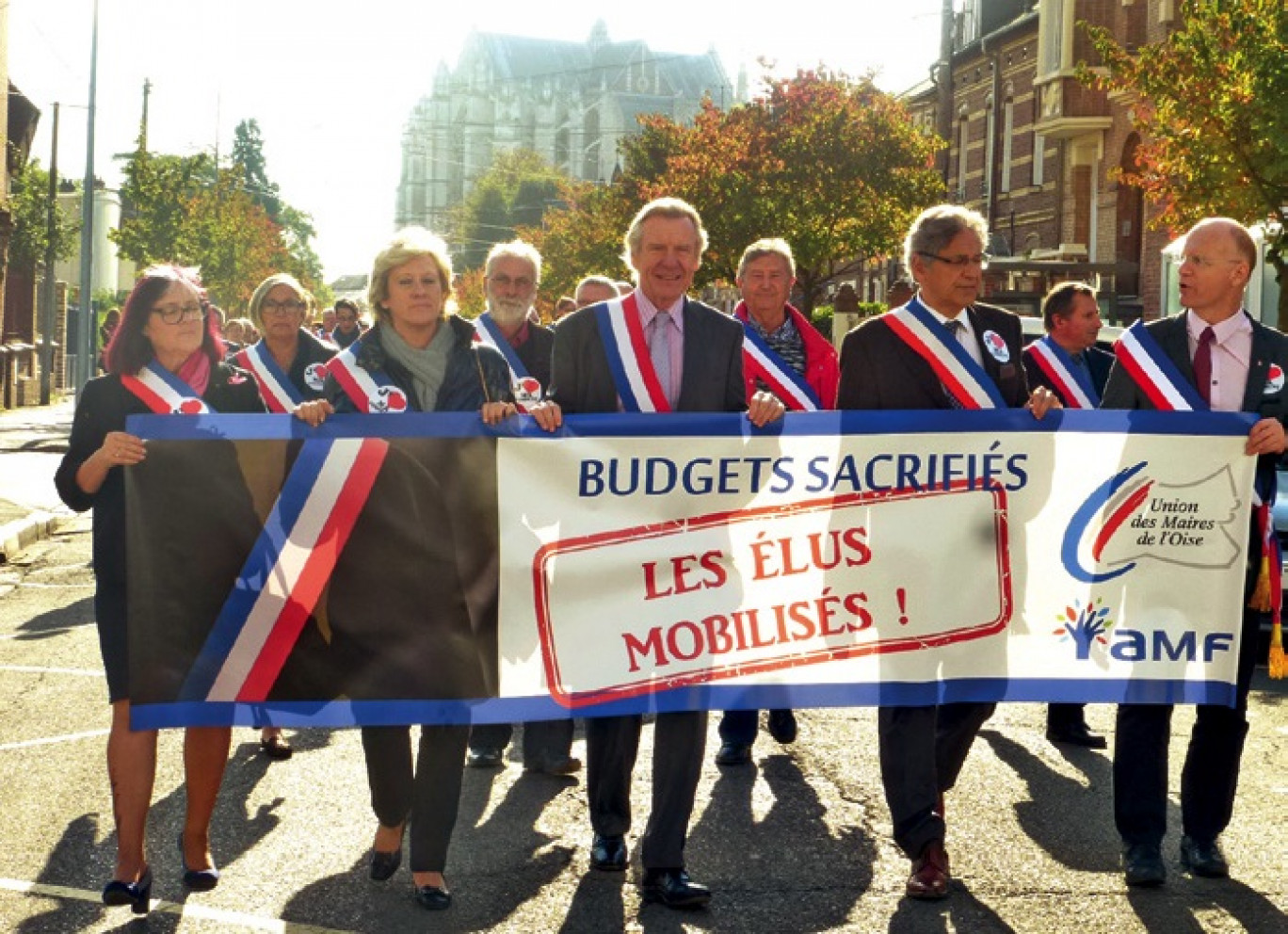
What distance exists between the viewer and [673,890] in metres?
5.60

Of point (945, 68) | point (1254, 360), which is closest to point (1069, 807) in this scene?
point (1254, 360)

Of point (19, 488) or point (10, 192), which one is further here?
point (10, 192)

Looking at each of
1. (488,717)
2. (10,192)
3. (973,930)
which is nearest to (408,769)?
(488,717)

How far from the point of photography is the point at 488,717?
582 centimetres

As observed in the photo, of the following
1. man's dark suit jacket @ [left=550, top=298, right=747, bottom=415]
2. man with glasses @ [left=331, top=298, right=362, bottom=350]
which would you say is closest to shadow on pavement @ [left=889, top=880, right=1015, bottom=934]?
man's dark suit jacket @ [left=550, top=298, right=747, bottom=415]

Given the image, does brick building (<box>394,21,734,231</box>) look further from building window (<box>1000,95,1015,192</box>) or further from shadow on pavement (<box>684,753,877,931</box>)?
shadow on pavement (<box>684,753,877,931</box>)

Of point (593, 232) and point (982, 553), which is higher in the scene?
point (593, 232)

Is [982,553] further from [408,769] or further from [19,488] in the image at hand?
[19,488]

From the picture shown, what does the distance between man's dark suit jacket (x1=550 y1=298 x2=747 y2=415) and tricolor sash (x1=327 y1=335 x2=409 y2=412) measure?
55 centimetres

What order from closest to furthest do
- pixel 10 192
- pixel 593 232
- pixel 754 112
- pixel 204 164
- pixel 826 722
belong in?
pixel 826 722 < pixel 754 112 < pixel 204 164 < pixel 10 192 < pixel 593 232

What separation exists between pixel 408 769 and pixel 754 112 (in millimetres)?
32224

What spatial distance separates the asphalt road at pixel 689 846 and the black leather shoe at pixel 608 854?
0.06 meters

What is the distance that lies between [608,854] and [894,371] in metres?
1.82

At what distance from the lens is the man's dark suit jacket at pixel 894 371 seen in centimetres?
612
